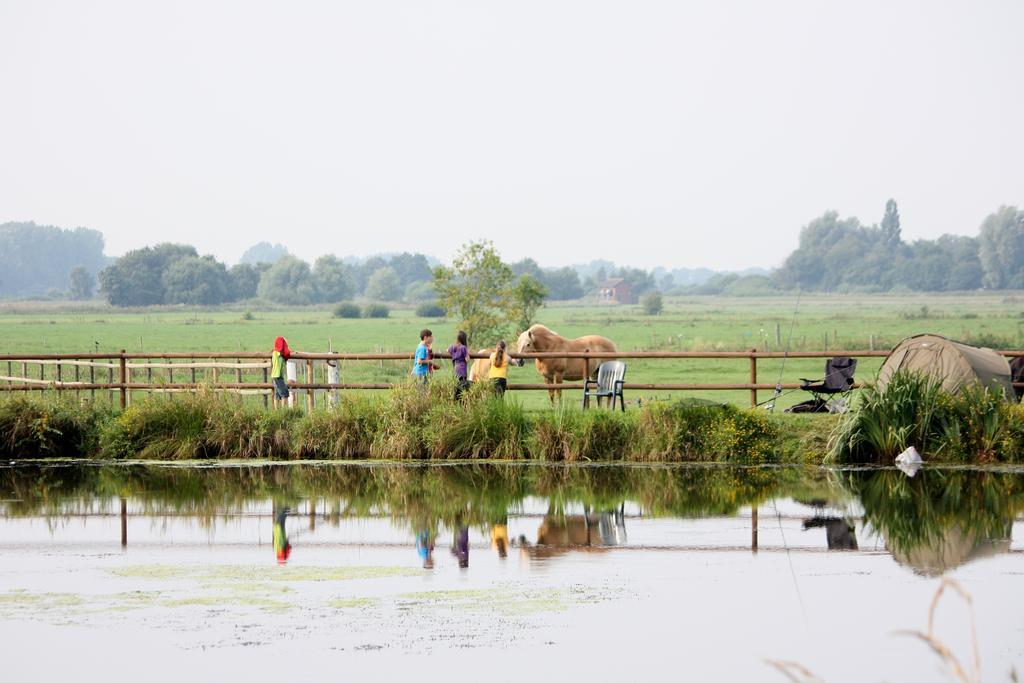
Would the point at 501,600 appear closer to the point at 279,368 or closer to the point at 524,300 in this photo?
the point at 279,368

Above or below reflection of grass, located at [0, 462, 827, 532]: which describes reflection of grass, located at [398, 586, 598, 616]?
above

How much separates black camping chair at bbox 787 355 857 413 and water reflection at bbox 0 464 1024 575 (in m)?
2.81

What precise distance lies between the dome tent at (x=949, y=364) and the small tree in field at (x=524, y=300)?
27.8 metres

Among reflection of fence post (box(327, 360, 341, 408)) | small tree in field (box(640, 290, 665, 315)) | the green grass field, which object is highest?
reflection of fence post (box(327, 360, 341, 408))

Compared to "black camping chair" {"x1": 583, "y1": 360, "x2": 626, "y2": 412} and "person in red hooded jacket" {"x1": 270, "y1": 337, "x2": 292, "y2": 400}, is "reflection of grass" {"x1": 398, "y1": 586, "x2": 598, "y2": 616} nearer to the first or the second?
"black camping chair" {"x1": 583, "y1": 360, "x2": 626, "y2": 412}

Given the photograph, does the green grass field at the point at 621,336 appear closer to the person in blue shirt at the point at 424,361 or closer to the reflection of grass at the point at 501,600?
the person in blue shirt at the point at 424,361

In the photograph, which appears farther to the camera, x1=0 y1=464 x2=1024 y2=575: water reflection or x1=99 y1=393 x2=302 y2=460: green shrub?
x1=99 y1=393 x2=302 y2=460: green shrub

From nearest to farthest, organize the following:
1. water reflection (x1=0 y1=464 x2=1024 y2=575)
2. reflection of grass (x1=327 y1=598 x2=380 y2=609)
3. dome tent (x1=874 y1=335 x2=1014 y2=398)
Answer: reflection of grass (x1=327 y1=598 x2=380 y2=609)
water reflection (x1=0 y1=464 x2=1024 y2=575)
dome tent (x1=874 y1=335 x2=1014 y2=398)

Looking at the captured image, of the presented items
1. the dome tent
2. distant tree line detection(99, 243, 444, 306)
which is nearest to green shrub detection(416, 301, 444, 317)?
distant tree line detection(99, 243, 444, 306)

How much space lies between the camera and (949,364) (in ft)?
63.5

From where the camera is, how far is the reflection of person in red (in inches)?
477

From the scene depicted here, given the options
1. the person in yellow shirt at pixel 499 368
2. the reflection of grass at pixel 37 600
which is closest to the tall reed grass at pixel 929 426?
the person in yellow shirt at pixel 499 368

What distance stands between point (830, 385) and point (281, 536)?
10418 millimetres

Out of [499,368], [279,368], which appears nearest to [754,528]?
[499,368]
